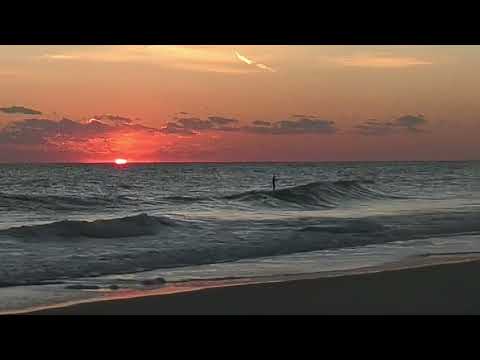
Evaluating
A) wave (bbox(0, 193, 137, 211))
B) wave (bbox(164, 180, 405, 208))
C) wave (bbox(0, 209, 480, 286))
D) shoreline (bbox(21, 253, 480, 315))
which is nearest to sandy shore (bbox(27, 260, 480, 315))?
shoreline (bbox(21, 253, 480, 315))

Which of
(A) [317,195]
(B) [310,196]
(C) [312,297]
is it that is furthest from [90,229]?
(A) [317,195]

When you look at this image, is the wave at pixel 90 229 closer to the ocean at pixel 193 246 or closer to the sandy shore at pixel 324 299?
the ocean at pixel 193 246

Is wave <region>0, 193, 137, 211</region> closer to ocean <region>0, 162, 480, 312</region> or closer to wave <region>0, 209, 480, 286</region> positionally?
ocean <region>0, 162, 480, 312</region>

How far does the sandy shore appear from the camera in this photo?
5996mm

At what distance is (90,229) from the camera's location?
14031mm

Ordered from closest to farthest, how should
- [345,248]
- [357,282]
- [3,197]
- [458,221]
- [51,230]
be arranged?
[357,282] → [345,248] → [51,230] → [458,221] → [3,197]

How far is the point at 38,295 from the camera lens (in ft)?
22.7

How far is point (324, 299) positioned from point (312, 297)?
16 cm

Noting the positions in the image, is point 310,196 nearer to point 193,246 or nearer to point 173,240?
point 173,240

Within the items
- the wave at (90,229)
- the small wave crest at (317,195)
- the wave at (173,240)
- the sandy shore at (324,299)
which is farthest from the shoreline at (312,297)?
the small wave crest at (317,195)
